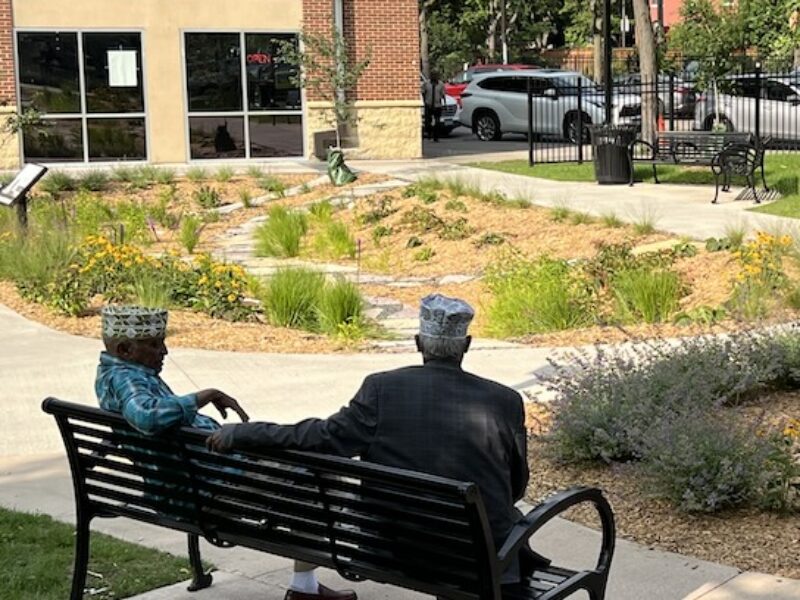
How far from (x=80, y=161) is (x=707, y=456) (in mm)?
22033

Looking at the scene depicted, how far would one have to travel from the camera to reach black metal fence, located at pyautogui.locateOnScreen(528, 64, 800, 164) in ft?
81.7

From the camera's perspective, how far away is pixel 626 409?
646cm

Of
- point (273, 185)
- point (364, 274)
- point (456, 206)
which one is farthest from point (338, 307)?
point (273, 185)

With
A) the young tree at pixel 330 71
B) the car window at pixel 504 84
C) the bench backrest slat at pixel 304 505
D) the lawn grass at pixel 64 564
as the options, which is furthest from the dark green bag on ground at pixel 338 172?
the bench backrest slat at pixel 304 505

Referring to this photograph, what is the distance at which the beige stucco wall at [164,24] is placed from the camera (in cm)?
2594

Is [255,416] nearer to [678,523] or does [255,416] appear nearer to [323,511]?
[678,523]

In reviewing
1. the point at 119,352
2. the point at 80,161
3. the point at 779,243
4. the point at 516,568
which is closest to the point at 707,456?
the point at 516,568

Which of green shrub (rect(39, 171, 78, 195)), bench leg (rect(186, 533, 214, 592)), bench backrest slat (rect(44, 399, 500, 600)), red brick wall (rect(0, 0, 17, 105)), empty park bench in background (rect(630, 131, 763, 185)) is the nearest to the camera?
bench backrest slat (rect(44, 399, 500, 600))

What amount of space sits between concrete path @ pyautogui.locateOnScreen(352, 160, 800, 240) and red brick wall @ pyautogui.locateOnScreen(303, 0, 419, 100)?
3869 mm

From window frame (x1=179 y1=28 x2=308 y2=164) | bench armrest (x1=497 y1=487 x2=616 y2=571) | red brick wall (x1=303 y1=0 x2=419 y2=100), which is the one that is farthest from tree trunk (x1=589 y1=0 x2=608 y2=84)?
bench armrest (x1=497 y1=487 x2=616 y2=571)

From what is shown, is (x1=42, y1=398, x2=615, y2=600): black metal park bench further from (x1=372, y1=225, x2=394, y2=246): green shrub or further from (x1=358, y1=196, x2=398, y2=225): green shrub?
(x1=358, y1=196, x2=398, y2=225): green shrub

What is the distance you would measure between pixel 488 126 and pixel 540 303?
931 inches

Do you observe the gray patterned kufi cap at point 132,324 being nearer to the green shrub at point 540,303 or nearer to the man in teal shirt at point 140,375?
the man in teal shirt at point 140,375

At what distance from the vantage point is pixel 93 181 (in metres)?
22.5
